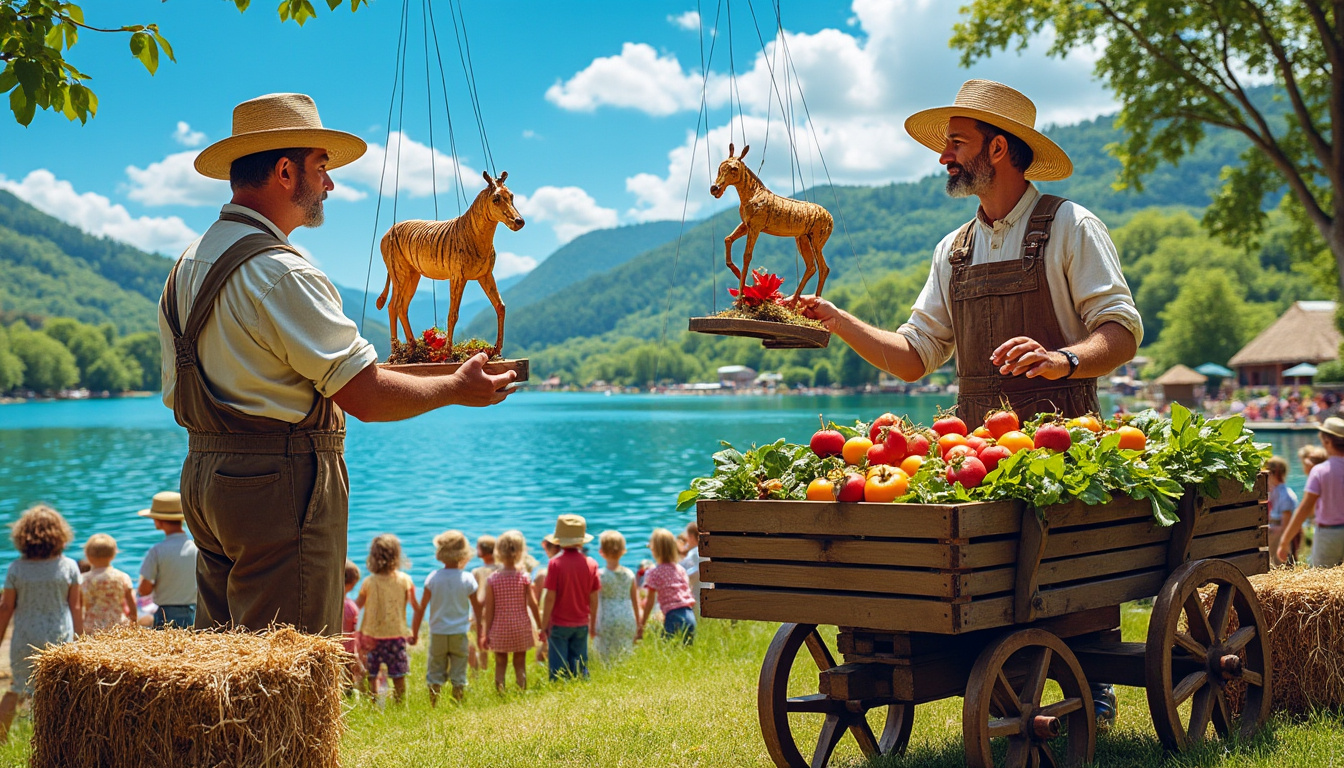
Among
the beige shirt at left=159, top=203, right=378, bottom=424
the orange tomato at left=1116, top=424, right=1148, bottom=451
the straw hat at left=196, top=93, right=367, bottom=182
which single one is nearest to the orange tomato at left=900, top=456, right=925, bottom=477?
the orange tomato at left=1116, top=424, right=1148, bottom=451

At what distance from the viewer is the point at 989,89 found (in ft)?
15.0

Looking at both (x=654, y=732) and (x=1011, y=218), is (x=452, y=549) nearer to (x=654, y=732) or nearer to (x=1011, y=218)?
(x=654, y=732)

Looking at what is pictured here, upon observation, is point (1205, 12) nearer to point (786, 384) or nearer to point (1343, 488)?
point (1343, 488)

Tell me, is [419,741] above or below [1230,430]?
below

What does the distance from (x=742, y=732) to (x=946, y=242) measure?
254 cm

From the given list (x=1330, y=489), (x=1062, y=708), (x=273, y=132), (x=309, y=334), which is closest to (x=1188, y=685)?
(x=1062, y=708)

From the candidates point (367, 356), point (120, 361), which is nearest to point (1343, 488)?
point (367, 356)

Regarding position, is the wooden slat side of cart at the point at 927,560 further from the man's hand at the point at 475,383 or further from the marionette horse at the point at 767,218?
the marionette horse at the point at 767,218

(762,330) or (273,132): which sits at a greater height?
(273,132)

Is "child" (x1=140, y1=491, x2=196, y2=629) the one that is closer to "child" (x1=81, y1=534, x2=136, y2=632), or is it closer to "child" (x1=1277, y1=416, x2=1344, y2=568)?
"child" (x1=81, y1=534, x2=136, y2=632)

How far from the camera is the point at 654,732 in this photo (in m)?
5.33

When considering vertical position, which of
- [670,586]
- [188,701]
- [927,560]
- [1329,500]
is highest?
[927,560]

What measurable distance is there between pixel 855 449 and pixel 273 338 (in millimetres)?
2071

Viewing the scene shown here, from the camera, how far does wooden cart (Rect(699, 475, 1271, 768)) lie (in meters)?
3.53
